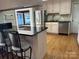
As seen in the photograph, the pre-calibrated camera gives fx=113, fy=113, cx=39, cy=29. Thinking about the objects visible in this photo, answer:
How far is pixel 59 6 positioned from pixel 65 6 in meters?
0.44

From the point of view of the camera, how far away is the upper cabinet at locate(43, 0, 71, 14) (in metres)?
7.55

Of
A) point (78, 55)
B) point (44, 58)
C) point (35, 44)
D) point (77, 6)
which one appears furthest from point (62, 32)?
point (35, 44)

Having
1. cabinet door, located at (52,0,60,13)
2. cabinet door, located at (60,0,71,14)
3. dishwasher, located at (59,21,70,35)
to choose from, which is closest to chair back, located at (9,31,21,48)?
dishwasher, located at (59,21,70,35)

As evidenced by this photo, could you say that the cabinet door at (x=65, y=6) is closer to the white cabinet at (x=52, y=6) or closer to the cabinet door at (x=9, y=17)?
the white cabinet at (x=52, y=6)

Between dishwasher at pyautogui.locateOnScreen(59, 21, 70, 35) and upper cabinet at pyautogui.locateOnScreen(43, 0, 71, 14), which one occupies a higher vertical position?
upper cabinet at pyautogui.locateOnScreen(43, 0, 71, 14)

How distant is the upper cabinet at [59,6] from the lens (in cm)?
755

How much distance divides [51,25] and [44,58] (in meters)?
4.29

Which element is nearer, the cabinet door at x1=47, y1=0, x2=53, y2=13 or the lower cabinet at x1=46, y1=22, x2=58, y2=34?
the lower cabinet at x1=46, y1=22, x2=58, y2=34

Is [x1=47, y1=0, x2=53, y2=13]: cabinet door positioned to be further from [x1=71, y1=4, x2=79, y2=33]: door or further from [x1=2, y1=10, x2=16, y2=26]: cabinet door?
[x1=2, y1=10, x2=16, y2=26]: cabinet door

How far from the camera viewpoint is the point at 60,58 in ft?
12.9

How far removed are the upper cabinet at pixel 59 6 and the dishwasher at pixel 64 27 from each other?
768mm

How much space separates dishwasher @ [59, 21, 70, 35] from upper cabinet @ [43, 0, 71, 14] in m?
0.77

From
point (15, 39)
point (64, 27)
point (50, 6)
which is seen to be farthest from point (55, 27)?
point (15, 39)

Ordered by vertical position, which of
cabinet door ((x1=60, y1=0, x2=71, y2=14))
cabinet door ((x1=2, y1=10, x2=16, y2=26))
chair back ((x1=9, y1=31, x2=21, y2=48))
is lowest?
chair back ((x1=9, y1=31, x2=21, y2=48))
